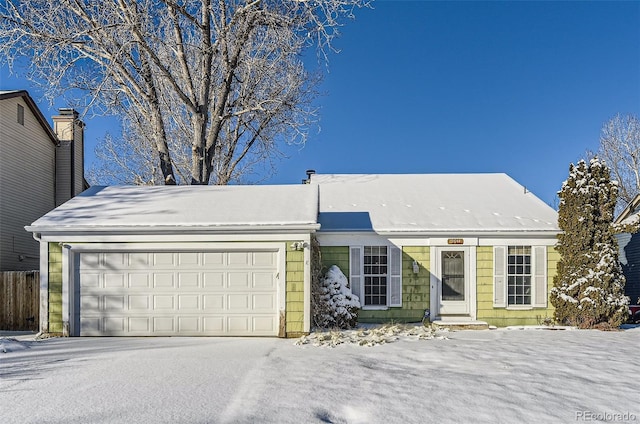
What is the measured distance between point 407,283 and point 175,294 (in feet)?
18.4

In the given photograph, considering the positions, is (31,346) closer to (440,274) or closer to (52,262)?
(52,262)

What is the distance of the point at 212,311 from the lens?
9547mm

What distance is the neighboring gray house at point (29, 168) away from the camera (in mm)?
13766

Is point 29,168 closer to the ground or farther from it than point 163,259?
farther from it

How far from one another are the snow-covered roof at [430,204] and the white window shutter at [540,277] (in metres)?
0.62

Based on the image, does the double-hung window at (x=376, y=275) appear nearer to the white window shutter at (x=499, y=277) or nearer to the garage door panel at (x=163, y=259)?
the white window shutter at (x=499, y=277)

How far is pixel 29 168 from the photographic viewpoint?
15.1 metres

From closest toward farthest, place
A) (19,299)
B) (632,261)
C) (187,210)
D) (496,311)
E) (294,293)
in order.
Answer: (294,293) < (187,210) < (19,299) < (496,311) < (632,261)

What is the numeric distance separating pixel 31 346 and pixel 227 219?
4360 millimetres

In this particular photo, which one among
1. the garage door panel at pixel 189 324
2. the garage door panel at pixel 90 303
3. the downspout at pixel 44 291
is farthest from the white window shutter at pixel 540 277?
the downspout at pixel 44 291

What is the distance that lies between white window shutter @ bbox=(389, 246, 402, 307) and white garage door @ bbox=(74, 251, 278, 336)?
3.20 meters

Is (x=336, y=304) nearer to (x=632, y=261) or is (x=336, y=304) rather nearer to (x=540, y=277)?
(x=540, y=277)

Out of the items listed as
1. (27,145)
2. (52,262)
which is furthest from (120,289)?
(27,145)

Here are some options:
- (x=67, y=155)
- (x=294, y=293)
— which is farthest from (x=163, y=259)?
(x=67, y=155)
